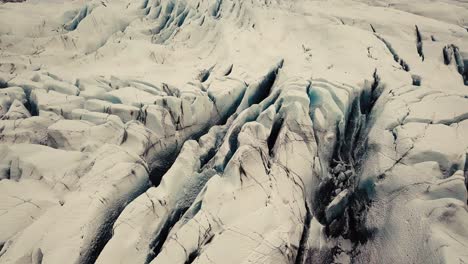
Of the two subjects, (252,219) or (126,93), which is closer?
(252,219)

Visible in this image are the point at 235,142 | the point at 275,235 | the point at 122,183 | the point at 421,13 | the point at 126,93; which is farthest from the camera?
the point at 421,13

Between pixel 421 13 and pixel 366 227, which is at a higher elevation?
pixel 421 13

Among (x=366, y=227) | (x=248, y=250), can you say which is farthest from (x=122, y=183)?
(x=366, y=227)

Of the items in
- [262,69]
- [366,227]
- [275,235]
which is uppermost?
[262,69]

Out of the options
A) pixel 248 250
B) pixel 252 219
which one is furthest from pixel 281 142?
pixel 248 250

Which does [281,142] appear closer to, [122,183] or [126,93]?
[122,183]

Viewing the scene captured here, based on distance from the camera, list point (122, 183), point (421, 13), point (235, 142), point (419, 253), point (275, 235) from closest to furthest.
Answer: point (419, 253) → point (275, 235) → point (122, 183) → point (235, 142) → point (421, 13)
